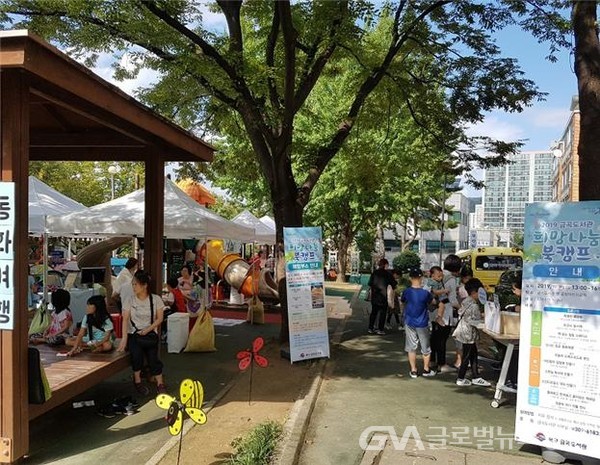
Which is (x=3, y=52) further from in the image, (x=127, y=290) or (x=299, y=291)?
(x=299, y=291)

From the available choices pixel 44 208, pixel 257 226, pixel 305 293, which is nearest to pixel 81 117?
pixel 305 293

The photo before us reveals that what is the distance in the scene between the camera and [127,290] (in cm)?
746

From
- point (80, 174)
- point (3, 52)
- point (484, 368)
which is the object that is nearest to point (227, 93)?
point (3, 52)

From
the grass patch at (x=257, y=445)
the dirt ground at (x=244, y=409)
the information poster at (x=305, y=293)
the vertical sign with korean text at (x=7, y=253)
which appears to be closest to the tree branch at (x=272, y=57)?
the information poster at (x=305, y=293)

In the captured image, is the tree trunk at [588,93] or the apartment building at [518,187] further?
the apartment building at [518,187]

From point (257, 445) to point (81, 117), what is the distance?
4.86m

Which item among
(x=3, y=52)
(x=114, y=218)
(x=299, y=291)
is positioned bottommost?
(x=299, y=291)

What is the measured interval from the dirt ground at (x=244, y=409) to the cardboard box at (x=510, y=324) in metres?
2.65

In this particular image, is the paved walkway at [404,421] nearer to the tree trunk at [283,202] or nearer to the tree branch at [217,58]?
the tree trunk at [283,202]

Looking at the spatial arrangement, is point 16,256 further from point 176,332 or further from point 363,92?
point 363,92

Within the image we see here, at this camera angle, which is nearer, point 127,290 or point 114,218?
point 127,290

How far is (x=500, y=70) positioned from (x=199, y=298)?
25.7 ft

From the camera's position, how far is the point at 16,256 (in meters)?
4.39

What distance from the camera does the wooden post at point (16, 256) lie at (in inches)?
171
